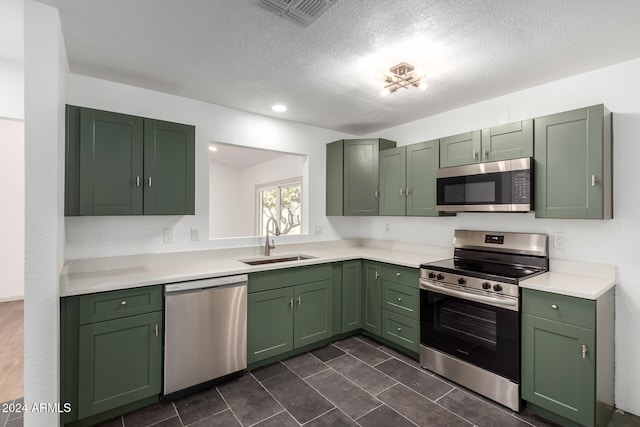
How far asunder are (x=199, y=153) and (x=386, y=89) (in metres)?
1.81

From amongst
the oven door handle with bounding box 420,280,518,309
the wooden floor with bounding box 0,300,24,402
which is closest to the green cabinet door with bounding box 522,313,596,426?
the oven door handle with bounding box 420,280,518,309

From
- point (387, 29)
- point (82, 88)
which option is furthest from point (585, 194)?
point (82, 88)

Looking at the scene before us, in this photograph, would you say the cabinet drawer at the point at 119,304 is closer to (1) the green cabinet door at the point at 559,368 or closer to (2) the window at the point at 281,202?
(1) the green cabinet door at the point at 559,368

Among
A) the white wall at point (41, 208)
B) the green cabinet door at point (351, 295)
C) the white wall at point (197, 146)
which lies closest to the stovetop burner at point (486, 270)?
the green cabinet door at point (351, 295)

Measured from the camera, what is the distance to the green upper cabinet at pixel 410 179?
123 inches

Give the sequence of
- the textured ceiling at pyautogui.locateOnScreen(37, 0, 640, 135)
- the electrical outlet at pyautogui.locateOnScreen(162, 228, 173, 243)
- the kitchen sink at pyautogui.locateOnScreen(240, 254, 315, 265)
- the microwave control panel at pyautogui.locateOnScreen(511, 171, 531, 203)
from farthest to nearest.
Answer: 1. the kitchen sink at pyautogui.locateOnScreen(240, 254, 315, 265)
2. the electrical outlet at pyautogui.locateOnScreen(162, 228, 173, 243)
3. the microwave control panel at pyautogui.locateOnScreen(511, 171, 531, 203)
4. the textured ceiling at pyautogui.locateOnScreen(37, 0, 640, 135)

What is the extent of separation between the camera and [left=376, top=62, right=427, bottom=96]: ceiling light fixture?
213 centimetres

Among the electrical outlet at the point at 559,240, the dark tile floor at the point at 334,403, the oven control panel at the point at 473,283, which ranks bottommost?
the dark tile floor at the point at 334,403

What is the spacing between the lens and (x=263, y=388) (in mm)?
2449

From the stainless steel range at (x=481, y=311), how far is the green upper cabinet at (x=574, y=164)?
407mm

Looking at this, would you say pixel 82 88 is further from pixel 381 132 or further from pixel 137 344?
pixel 381 132

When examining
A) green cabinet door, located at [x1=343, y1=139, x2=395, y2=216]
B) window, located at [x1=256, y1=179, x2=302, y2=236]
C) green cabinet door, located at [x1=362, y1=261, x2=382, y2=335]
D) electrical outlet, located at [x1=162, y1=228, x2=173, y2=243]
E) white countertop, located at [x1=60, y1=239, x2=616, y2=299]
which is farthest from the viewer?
window, located at [x1=256, y1=179, x2=302, y2=236]

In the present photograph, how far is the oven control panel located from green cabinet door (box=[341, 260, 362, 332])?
786 millimetres

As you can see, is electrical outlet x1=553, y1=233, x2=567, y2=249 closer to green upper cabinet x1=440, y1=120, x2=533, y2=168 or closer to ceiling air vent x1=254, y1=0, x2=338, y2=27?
green upper cabinet x1=440, y1=120, x2=533, y2=168
